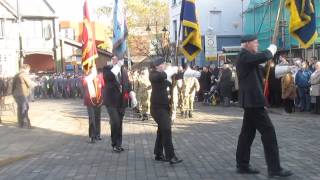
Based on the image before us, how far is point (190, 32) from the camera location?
39.4 feet

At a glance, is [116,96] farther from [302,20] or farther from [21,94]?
[21,94]

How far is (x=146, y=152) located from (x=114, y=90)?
1.42m

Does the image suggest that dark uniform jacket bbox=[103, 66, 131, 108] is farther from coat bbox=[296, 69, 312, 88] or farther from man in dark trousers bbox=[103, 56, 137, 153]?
coat bbox=[296, 69, 312, 88]

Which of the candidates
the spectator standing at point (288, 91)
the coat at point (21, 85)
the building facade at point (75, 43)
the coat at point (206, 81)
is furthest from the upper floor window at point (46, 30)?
the spectator standing at point (288, 91)

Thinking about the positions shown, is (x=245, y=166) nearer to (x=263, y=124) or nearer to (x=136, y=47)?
(x=263, y=124)

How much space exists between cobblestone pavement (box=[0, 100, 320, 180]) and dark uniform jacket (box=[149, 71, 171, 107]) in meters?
1.05

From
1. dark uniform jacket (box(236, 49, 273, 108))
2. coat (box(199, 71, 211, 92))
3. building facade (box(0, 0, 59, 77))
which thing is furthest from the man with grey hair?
building facade (box(0, 0, 59, 77))

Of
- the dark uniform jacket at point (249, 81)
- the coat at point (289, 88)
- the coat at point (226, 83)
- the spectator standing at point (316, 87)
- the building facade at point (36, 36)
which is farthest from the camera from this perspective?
the building facade at point (36, 36)

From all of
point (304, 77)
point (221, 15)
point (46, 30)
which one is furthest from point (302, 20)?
point (46, 30)

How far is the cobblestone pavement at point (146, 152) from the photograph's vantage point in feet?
27.9

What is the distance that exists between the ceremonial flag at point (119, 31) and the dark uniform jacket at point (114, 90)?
9.08 feet

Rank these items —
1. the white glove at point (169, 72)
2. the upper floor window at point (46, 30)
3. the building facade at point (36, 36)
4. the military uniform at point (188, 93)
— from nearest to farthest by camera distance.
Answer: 1. the white glove at point (169, 72)
2. the military uniform at point (188, 93)
3. the building facade at point (36, 36)
4. the upper floor window at point (46, 30)

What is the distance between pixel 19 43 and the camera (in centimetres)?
4650

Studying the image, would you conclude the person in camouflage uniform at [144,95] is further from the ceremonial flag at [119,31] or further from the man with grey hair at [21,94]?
the man with grey hair at [21,94]
